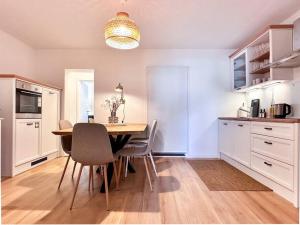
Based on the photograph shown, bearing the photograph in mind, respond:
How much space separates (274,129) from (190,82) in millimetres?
2328

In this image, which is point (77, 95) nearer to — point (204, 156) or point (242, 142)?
point (204, 156)

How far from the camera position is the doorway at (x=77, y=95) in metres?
4.58

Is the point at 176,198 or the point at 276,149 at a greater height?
the point at 276,149

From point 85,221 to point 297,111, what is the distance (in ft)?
9.59

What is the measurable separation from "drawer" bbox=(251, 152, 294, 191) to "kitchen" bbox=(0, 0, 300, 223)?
0.05 ft

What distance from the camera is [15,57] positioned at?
13.0 ft

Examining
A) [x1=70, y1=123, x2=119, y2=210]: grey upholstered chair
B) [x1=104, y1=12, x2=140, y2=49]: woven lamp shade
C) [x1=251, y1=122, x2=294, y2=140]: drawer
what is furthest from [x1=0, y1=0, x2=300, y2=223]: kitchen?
[x1=104, y1=12, x2=140, y2=49]: woven lamp shade

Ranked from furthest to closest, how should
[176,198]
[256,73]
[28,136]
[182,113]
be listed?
[182,113]
[256,73]
[28,136]
[176,198]

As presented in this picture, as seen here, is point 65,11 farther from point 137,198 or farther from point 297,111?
point 297,111

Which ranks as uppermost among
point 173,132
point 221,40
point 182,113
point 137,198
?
point 221,40

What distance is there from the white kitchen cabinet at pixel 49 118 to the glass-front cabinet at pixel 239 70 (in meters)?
3.66

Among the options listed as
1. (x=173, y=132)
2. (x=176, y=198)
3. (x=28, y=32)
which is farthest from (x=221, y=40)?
(x=28, y=32)

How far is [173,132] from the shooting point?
448 centimetres

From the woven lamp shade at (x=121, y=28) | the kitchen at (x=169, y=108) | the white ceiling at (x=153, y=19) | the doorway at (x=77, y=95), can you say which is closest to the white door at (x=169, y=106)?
the kitchen at (x=169, y=108)
